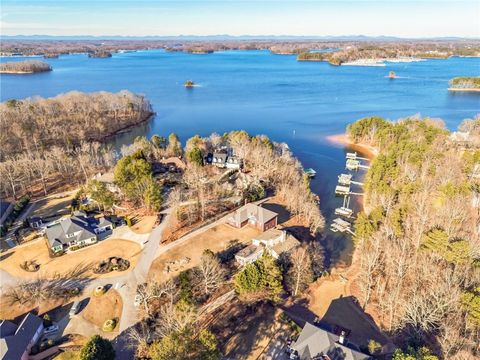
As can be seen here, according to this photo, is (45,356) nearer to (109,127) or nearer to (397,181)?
(397,181)

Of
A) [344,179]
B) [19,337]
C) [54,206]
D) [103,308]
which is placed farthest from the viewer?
[344,179]

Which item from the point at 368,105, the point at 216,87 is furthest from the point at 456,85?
the point at 216,87

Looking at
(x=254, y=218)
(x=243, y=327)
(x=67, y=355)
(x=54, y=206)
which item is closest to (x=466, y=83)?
(x=254, y=218)

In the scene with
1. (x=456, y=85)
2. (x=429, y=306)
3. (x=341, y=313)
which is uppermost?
(x=456, y=85)

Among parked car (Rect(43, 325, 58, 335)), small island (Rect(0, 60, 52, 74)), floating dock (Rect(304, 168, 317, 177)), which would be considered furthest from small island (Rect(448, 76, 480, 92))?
small island (Rect(0, 60, 52, 74))

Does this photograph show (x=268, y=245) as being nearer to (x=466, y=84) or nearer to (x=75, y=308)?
(x=75, y=308)

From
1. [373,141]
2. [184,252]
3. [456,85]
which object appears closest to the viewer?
[184,252]
